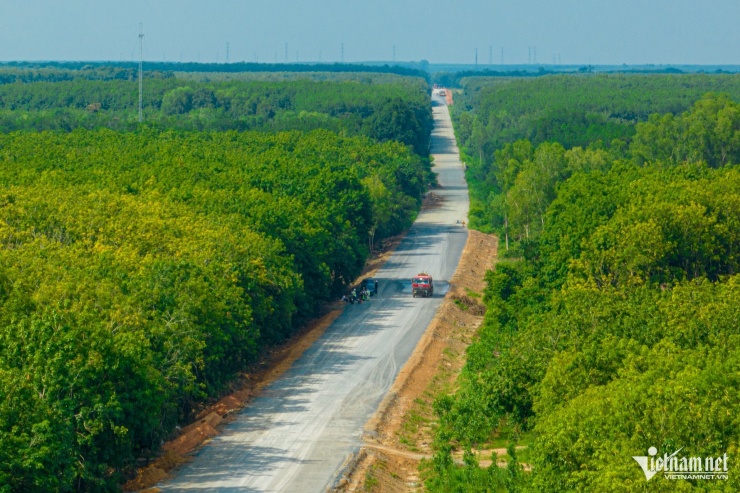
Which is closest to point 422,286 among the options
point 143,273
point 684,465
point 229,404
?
point 229,404

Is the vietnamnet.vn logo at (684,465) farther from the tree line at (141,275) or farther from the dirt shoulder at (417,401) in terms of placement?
the tree line at (141,275)

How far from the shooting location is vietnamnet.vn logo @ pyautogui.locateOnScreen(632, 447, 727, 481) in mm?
38000

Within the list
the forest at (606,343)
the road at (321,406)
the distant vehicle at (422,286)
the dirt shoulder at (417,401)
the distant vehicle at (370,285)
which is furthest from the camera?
the distant vehicle at (370,285)

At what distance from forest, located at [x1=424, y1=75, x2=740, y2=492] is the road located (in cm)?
508

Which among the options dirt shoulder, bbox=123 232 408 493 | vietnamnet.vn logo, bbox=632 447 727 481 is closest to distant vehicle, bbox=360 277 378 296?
dirt shoulder, bbox=123 232 408 493

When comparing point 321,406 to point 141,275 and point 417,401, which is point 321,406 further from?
point 141,275

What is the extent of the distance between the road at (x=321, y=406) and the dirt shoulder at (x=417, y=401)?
83 centimetres

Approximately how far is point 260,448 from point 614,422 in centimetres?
2112

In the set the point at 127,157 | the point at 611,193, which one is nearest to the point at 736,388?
the point at 611,193

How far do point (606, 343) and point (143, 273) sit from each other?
23.8 metres

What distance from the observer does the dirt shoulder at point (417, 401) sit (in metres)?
53.7

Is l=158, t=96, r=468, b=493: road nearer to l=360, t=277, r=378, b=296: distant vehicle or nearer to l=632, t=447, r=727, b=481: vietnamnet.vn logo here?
l=360, t=277, r=378, b=296: distant vehicle

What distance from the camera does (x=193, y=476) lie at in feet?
172

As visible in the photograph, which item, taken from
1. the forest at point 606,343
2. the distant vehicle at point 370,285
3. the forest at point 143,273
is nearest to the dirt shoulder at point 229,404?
the forest at point 143,273
